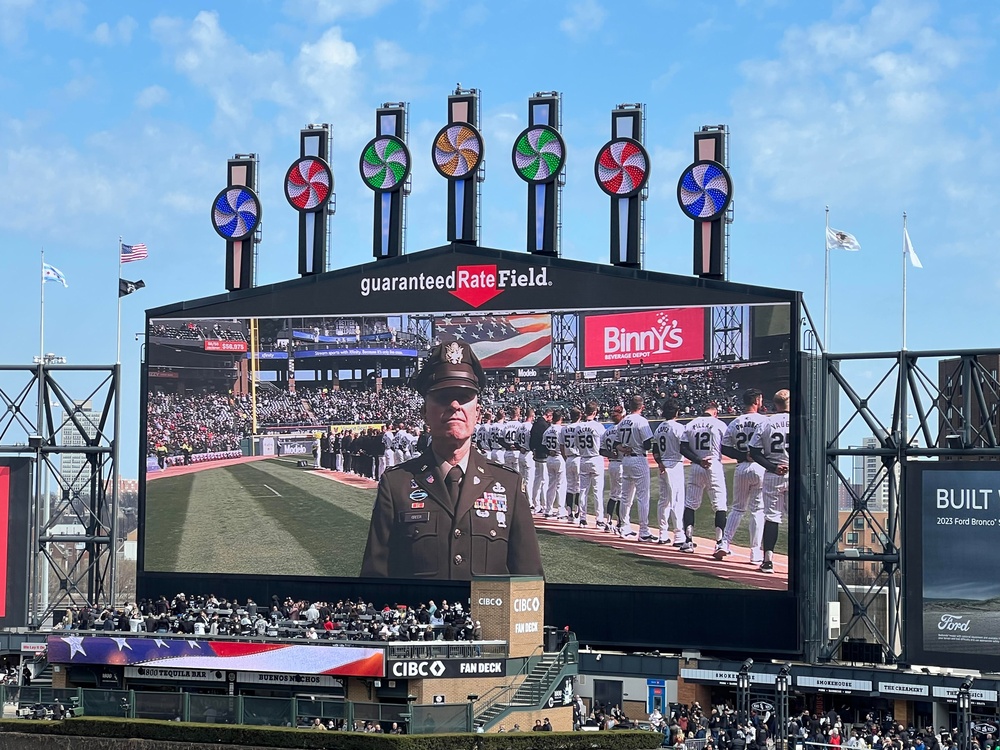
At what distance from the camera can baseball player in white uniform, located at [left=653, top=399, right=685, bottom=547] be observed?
49094mm

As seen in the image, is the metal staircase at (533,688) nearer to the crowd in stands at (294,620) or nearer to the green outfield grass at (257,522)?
the crowd in stands at (294,620)

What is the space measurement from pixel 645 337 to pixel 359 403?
418 inches

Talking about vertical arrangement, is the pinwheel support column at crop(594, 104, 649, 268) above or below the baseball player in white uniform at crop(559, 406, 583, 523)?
above

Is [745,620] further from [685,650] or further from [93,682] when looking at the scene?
[93,682]

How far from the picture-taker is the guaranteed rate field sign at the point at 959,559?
46.6 meters

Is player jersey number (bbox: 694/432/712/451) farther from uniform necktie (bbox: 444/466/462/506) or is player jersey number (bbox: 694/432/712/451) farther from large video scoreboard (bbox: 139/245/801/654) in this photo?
uniform necktie (bbox: 444/466/462/506)

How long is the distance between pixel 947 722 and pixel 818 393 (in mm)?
10888

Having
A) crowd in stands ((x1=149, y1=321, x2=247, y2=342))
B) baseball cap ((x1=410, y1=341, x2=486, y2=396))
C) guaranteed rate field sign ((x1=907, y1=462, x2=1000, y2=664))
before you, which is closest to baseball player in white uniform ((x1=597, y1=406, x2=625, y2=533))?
baseball cap ((x1=410, y1=341, x2=486, y2=396))

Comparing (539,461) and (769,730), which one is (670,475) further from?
(769,730)

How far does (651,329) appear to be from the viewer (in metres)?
50.6

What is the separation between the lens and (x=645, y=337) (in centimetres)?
5062

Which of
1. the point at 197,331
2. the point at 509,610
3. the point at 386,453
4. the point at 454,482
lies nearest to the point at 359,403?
the point at 386,453

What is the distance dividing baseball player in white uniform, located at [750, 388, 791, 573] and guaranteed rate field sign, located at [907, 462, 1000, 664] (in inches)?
169

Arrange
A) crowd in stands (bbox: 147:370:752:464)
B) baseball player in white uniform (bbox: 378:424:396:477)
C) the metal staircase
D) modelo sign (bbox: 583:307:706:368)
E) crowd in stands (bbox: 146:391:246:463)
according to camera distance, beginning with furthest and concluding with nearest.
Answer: crowd in stands (bbox: 146:391:246:463), baseball player in white uniform (bbox: 378:424:396:477), modelo sign (bbox: 583:307:706:368), crowd in stands (bbox: 147:370:752:464), the metal staircase
